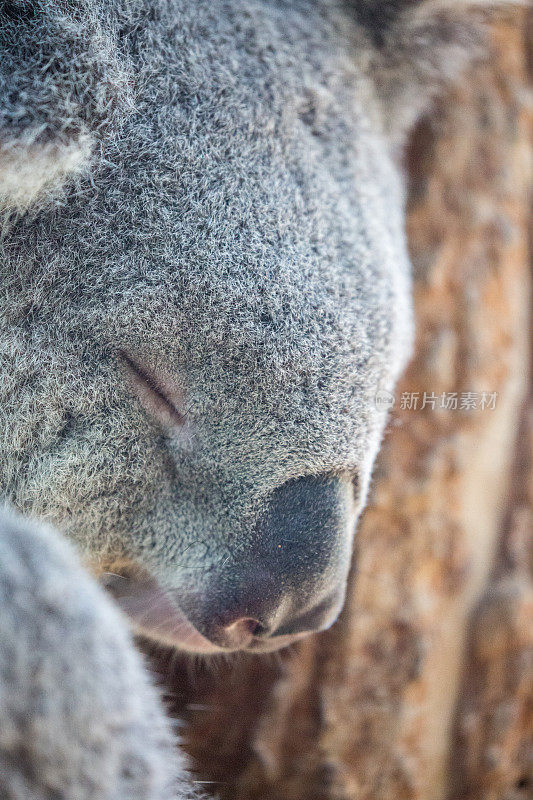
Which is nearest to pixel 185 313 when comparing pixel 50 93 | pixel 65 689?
pixel 50 93

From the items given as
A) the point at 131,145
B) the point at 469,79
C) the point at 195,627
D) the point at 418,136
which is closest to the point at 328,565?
the point at 195,627

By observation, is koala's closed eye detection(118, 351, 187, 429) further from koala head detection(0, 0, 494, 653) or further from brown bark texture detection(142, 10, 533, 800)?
brown bark texture detection(142, 10, 533, 800)

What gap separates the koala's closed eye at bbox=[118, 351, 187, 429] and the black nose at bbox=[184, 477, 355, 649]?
21cm

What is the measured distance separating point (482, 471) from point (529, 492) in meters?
0.14

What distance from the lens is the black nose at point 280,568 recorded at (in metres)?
1.15

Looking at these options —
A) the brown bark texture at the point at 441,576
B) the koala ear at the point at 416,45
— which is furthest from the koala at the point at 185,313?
the brown bark texture at the point at 441,576

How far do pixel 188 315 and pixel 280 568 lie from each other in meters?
0.43

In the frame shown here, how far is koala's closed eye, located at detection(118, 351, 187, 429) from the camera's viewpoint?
113 cm

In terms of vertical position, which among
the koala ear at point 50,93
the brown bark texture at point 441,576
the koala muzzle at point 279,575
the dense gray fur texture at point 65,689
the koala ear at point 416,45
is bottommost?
the brown bark texture at point 441,576

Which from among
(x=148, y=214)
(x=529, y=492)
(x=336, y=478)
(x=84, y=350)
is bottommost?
(x=529, y=492)

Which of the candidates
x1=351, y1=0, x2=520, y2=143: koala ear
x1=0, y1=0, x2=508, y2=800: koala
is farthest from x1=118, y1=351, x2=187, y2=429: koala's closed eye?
x1=351, y1=0, x2=520, y2=143: koala ear

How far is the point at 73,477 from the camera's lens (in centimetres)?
117

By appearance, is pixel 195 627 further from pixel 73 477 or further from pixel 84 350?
pixel 84 350

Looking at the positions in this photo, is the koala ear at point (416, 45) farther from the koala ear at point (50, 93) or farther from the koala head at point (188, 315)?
the koala ear at point (50, 93)
